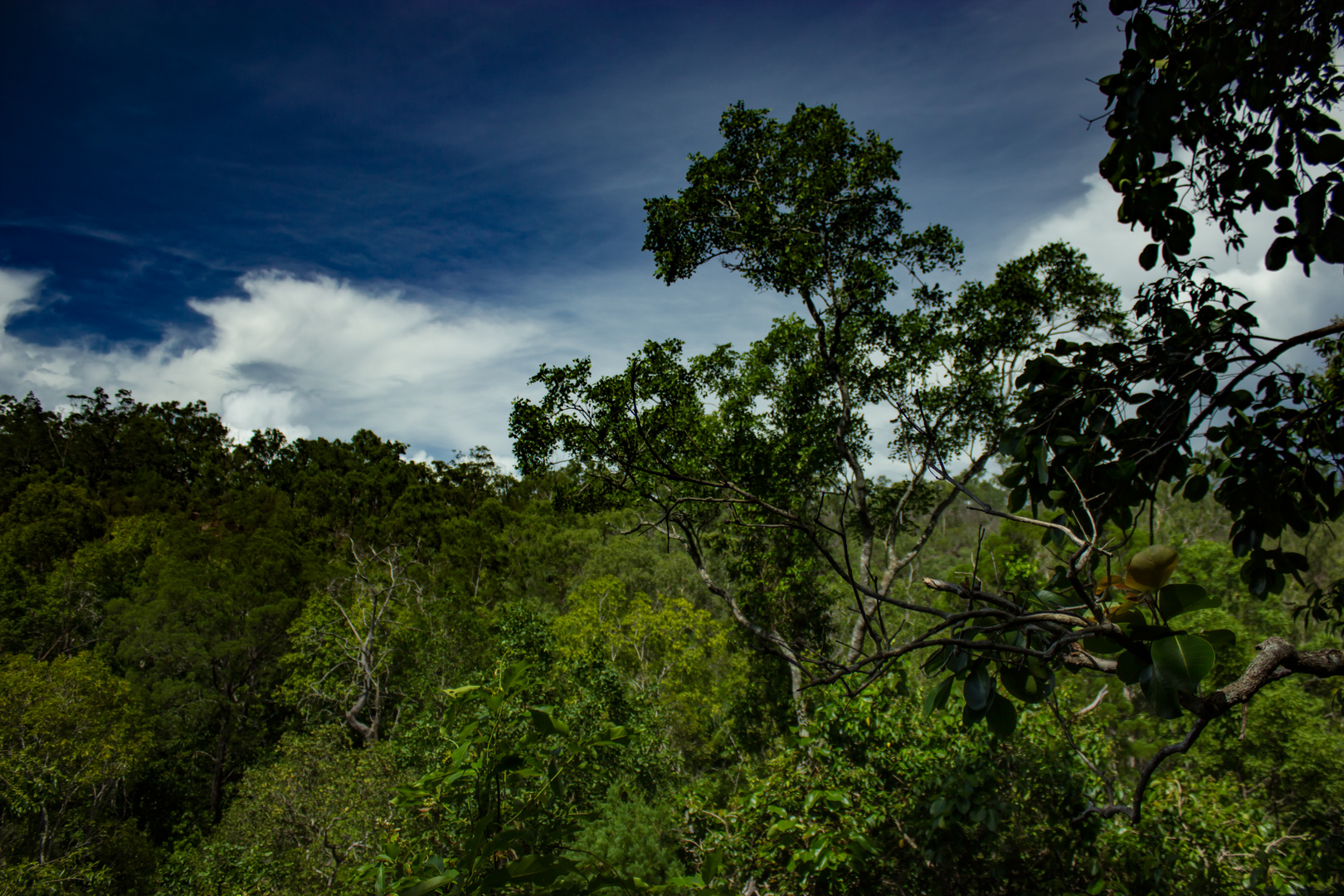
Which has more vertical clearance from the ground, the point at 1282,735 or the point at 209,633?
the point at 209,633

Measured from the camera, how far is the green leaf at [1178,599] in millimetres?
1072

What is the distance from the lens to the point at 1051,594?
1.43 meters

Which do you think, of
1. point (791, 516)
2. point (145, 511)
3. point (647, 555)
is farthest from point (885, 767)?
Result: point (145, 511)

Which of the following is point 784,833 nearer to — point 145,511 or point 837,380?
point 837,380

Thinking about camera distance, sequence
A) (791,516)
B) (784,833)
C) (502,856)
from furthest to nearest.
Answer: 1. (784,833)
2. (502,856)
3. (791,516)

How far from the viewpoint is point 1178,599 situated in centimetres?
109

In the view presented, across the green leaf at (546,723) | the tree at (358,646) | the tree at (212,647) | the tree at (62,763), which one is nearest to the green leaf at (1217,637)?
the green leaf at (546,723)

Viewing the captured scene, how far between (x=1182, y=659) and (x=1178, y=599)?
119 mm

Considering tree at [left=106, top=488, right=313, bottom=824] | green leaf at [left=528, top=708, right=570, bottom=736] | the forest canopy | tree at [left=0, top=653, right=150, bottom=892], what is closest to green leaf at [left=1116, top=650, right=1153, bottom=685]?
the forest canopy

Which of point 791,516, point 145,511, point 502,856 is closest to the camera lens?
point 791,516

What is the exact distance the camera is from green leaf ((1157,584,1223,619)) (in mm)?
1072

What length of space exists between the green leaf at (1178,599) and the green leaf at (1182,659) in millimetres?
47

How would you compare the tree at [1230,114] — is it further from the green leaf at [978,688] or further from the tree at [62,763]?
the tree at [62,763]

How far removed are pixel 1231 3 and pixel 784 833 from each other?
4580 millimetres
